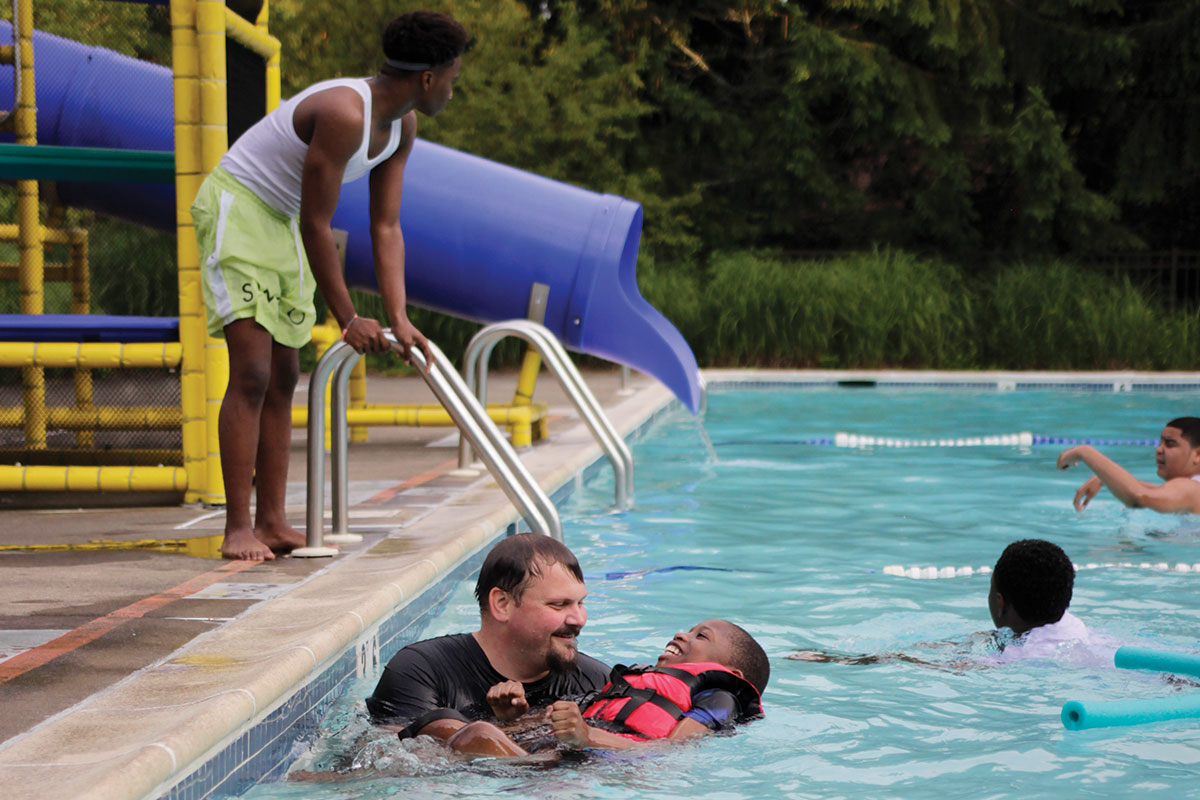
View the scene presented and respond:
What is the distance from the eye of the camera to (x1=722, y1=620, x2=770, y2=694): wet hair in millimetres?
3561

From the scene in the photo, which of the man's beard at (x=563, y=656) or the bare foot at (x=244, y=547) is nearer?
the man's beard at (x=563, y=656)

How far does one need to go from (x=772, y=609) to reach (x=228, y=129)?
3200mm

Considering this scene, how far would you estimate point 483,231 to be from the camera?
820cm

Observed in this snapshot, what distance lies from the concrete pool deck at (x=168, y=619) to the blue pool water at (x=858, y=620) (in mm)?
243

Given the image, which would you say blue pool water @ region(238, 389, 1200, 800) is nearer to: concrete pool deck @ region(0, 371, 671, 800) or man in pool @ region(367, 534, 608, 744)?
man in pool @ region(367, 534, 608, 744)

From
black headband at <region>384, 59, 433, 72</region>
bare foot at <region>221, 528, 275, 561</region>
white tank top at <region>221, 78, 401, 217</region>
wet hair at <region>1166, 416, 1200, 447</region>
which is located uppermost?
black headband at <region>384, 59, 433, 72</region>

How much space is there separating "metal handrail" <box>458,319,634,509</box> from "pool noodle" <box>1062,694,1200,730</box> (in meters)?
3.85

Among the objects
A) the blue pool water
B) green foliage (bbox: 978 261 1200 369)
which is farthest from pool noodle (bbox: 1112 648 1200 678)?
green foliage (bbox: 978 261 1200 369)

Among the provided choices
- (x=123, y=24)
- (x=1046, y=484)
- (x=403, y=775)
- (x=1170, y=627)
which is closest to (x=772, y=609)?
(x=1170, y=627)

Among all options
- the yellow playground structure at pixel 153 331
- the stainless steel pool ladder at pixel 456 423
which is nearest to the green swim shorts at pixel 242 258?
the stainless steel pool ladder at pixel 456 423

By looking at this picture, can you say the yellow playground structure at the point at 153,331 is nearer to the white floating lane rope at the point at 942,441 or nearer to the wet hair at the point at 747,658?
the wet hair at the point at 747,658

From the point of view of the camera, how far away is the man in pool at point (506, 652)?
3.27 meters

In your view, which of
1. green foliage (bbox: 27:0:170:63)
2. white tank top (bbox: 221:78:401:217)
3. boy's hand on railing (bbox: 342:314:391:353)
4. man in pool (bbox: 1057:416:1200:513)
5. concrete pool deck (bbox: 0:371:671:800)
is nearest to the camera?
concrete pool deck (bbox: 0:371:671:800)

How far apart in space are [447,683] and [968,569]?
126 inches
